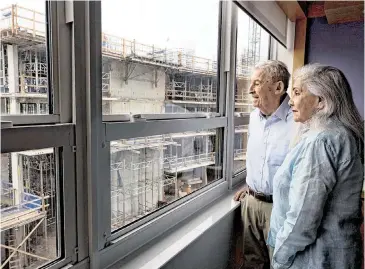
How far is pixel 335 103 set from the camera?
118 cm

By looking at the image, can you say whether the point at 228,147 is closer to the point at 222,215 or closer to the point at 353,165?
the point at 222,215

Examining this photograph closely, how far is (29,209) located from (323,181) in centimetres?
109

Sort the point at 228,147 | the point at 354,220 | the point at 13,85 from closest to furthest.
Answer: the point at 13,85
the point at 354,220
the point at 228,147

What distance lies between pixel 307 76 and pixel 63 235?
121 centimetres

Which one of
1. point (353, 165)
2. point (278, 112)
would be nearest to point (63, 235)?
point (353, 165)

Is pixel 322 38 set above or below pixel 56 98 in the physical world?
above

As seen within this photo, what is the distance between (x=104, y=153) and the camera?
1.01 meters

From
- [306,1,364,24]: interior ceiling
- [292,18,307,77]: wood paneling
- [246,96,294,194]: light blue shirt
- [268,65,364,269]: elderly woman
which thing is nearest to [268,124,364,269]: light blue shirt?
[268,65,364,269]: elderly woman

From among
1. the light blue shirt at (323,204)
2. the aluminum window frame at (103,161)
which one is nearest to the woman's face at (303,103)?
the light blue shirt at (323,204)

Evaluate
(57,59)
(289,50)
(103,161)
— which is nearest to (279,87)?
(103,161)

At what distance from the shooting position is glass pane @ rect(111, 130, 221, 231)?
46.0 inches

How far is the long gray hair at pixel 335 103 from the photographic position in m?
1.17

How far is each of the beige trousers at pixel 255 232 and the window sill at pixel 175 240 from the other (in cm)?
10

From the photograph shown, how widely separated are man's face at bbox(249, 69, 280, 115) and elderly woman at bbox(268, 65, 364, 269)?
0.41 metres
